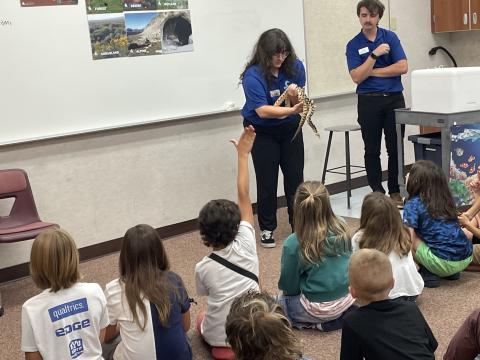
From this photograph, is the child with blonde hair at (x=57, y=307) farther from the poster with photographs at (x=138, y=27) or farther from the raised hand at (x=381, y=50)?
the raised hand at (x=381, y=50)

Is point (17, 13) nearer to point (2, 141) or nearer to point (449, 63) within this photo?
point (2, 141)

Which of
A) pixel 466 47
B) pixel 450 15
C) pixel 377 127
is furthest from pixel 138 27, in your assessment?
pixel 466 47

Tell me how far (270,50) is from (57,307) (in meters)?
2.44

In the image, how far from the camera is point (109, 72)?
430cm

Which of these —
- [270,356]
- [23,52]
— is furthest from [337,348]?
[23,52]

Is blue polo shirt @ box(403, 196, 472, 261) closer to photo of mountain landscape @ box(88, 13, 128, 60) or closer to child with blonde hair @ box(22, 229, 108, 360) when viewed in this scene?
child with blonde hair @ box(22, 229, 108, 360)

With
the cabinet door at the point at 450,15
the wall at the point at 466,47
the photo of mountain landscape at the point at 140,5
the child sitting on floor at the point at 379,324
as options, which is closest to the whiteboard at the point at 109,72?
the photo of mountain landscape at the point at 140,5

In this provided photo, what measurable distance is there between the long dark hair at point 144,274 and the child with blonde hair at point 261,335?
1.98ft

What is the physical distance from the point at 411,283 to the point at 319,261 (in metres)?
0.52

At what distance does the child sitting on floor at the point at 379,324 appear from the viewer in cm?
181

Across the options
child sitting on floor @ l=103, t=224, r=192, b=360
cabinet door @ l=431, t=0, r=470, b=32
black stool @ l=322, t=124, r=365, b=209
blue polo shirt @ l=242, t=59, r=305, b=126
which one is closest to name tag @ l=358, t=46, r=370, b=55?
black stool @ l=322, t=124, r=365, b=209

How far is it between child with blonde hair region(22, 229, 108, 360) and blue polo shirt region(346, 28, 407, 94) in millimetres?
3245

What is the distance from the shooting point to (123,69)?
436 cm

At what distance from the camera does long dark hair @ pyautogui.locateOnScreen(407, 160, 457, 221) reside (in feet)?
10.6
